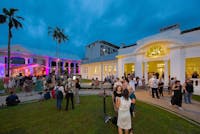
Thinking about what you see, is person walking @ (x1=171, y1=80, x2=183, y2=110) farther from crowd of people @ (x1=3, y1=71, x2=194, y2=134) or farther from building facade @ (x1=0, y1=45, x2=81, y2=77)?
building facade @ (x1=0, y1=45, x2=81, y2=77)

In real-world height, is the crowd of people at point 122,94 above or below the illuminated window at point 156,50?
below

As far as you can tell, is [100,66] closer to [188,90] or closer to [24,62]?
[188,90]

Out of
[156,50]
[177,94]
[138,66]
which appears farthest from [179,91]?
[138,66]

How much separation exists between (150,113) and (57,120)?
4.87 meters

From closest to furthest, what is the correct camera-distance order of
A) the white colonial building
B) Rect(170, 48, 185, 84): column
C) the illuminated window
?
the white colonial building → Rect(170, 48, 185, 84): column → the illuminated window

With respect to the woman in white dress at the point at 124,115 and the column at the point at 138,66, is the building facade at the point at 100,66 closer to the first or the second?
the column at the point at 138,66

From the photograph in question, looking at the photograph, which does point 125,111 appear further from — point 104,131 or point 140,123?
point 140,123

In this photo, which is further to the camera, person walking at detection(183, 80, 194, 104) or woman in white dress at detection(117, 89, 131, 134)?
person walking at detection(183, 80, 194, 104)

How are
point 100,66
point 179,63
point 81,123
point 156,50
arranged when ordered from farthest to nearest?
point 100,66 < point 156,50 < point 179,63 < point 81,123

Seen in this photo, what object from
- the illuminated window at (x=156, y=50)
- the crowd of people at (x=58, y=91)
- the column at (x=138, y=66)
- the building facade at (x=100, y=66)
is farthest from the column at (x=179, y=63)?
the building facade at (x=100, y=66)

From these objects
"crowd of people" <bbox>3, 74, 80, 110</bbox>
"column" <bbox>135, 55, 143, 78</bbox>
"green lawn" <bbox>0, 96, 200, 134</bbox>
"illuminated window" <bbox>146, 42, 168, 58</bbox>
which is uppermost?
"illuminated window" <bbox>146, 42, 168, 58</bbox>

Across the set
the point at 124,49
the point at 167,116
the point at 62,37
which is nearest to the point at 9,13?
the point at 62,37

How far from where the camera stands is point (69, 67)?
57.8 m

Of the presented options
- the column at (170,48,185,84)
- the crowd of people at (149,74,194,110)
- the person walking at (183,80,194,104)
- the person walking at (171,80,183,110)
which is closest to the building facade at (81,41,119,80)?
the column at (170,48,185,84)
